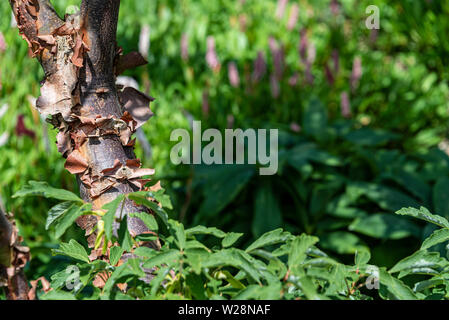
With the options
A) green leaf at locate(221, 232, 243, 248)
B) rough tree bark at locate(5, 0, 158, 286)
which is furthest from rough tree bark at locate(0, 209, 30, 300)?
green leaf at locate(221, 232, 243, 248)

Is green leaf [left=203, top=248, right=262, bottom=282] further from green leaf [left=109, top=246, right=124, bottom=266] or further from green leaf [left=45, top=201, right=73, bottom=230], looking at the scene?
green leaf [left=45, top=201, right=73, bottom=230]

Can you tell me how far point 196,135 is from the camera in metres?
2.87

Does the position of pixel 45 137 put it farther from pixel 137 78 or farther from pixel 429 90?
pixel 429 90

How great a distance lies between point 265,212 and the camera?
243cm

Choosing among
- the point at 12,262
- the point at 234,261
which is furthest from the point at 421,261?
the point at 12,262

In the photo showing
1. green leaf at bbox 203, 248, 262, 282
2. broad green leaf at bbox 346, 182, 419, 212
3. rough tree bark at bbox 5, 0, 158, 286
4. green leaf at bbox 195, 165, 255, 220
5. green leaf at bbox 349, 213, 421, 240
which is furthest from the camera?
green leaf at bbox 195, 165, 255, 220

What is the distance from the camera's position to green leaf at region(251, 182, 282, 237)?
237 centimetres

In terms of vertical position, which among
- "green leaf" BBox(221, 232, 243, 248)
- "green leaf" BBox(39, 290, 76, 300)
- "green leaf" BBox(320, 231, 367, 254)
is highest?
"green leaf" BBox(221, 232, 243, 248)

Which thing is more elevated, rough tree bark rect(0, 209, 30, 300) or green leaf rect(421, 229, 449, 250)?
green leaf rect(421, 229, 449, 250)

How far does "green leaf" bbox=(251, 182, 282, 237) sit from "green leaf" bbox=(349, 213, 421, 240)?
369mm

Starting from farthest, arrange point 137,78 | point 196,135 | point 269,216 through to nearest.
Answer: point 137,78, point 196,135, point 269,216

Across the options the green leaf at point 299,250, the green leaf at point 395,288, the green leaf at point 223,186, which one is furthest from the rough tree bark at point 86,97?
the green leaf at point 223,186
